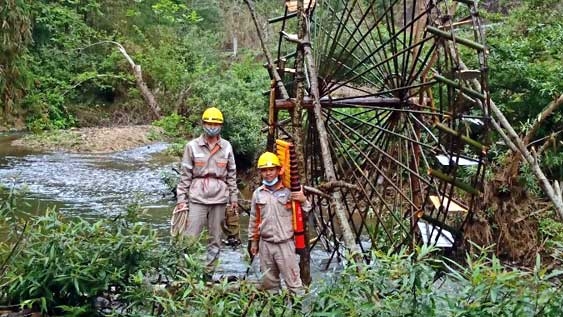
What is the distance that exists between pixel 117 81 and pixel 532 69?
18.0 meters

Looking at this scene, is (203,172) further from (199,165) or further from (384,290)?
(384,290)

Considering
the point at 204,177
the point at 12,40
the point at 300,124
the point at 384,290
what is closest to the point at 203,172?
the point at 204,177

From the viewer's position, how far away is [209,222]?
22.3ft

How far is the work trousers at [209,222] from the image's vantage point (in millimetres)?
6648

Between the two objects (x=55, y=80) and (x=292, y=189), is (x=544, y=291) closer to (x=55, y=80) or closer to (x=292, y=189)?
(x=292, y=189)

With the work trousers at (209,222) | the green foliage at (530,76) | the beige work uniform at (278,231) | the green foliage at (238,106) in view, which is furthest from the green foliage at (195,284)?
the green foliage at (238,106)

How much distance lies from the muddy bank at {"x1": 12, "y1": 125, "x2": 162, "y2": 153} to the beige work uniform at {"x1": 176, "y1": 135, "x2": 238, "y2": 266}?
41.6ft

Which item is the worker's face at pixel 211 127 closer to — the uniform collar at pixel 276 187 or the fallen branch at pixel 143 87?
the uniform collar at pixel 276 187

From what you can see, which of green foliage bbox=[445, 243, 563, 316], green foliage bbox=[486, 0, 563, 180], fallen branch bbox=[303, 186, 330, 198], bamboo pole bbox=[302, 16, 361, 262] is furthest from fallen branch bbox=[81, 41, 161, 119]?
green foliage bbox=[445, 243, 563, 316]

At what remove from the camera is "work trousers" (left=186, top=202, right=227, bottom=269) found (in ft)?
21.8

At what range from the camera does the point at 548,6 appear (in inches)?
539

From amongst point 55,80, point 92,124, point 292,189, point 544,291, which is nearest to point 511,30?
point 292,189

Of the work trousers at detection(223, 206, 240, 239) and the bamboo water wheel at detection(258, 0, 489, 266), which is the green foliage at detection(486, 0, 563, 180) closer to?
the bamboo water wheel at detection(258, 0, 489, 266)

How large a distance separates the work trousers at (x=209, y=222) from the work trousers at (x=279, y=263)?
0.73 metres
